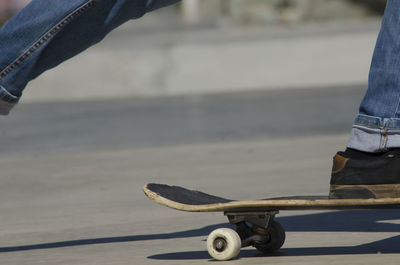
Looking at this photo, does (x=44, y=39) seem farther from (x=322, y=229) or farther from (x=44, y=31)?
(x=322, y=229)

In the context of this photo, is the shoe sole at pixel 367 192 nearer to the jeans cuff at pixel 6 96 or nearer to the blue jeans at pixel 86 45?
the blue jeans at pixel 86 45

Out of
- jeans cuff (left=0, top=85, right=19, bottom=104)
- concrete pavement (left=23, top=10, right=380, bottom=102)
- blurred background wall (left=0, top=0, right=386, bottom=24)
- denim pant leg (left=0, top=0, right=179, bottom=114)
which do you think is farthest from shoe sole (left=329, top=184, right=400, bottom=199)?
blurred background wall (left=0, top=0, right=386, bottom=24)

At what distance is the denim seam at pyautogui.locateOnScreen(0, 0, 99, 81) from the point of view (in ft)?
7.54

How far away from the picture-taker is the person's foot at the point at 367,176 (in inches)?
86.1

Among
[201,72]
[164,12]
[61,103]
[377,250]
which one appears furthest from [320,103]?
[164,12]

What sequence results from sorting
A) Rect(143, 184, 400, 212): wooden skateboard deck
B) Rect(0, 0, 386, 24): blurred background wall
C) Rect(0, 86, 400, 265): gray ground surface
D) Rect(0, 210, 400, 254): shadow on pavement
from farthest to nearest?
Rect(0, 0, 386, 24): blurred background wall
Rect(0, 86, 400, 265): gray ground surface
Rect(0, 210, 400, 254): shadow on pavement
Rect(143, 184, 400, 212): wooden skateboard deck

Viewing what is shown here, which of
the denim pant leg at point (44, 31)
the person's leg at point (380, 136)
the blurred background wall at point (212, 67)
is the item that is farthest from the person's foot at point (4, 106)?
the blurred background wall at point (212, 67)

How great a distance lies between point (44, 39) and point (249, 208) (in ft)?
2.29

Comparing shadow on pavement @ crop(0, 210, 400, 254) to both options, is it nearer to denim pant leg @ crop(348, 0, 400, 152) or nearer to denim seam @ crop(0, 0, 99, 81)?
denim pant leg @ crop(348, 0, 400, 152)

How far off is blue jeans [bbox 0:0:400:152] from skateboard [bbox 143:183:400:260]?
18cm

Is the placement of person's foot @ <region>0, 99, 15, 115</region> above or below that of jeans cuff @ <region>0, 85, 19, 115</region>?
below

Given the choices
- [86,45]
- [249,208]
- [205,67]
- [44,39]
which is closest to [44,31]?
[44,39]

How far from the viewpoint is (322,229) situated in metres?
2.69

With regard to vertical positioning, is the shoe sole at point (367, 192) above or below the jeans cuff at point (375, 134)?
below
